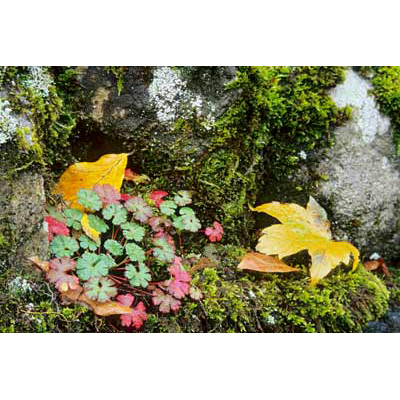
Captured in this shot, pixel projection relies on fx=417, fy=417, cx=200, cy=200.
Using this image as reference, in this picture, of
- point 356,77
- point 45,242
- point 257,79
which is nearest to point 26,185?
point 45,242

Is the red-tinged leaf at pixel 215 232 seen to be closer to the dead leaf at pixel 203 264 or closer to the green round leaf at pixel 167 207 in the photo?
→ the dead leaf at pixel 203 264

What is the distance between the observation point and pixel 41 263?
5.93ft

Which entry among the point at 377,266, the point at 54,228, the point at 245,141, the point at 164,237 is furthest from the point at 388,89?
the point at 54,228

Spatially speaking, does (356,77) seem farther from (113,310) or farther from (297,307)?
(113,310)

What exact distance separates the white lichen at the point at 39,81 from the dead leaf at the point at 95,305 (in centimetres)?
104

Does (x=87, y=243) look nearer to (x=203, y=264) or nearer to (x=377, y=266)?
(x=203, y=264)

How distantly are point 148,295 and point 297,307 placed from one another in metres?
0.76

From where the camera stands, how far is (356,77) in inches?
106

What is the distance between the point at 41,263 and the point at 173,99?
1168 millimetres

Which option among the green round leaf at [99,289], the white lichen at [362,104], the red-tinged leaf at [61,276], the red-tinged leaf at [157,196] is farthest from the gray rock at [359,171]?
the red-tinged leaf at [61,276]

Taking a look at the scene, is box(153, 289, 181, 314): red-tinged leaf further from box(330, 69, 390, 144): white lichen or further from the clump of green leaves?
box(330, 69, 390, 144): white lichen

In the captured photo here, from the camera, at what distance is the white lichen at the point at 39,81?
2.07m

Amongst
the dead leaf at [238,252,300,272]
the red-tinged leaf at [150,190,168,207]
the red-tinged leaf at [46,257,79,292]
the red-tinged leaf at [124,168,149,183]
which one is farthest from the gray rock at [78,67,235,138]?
the red-tinged leaf at [46,257,79,292]

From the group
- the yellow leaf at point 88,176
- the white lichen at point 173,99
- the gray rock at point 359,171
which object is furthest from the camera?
the gray rock at point 359,171
